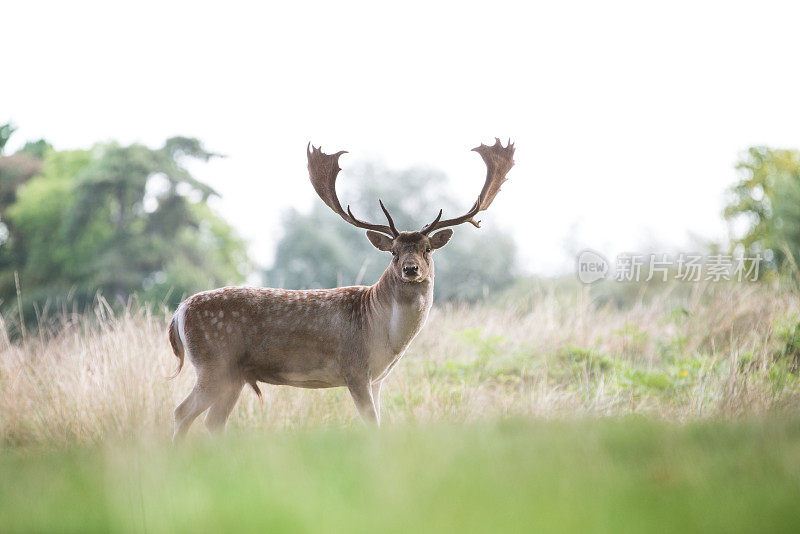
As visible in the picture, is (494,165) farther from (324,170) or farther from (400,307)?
(400,307)

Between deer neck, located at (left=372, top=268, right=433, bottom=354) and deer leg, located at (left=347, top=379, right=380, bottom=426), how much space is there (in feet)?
0.94

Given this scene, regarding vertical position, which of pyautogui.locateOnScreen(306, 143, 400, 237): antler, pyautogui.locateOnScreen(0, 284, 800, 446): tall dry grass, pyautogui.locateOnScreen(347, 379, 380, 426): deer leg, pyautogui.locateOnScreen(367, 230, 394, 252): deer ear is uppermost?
pyautogui.locateOnScreen(306, 143, 400, 237): antler

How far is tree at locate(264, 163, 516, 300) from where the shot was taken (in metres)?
23.8

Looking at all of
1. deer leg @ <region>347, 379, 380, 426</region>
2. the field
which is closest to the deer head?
deer leg @ <region>347, 379, 380, 426</region>

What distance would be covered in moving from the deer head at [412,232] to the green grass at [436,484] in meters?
1.59

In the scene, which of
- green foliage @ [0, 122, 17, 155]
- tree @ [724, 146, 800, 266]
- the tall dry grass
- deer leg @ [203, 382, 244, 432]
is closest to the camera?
deer leg @ [203, 382, 244, 432]

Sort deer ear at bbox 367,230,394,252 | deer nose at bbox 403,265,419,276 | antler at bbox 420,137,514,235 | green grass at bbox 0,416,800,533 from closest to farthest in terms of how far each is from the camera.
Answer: green grass at bbox 0,416,800,533 → deer nose at bbox 403,265,419,276 → deer ear at bbox 367,230,394,252 → antler at bbox 420,137,514,235

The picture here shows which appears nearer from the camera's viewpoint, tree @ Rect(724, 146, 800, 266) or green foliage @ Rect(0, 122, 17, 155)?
green foliage @ Rect(0, 122, 17, 155)

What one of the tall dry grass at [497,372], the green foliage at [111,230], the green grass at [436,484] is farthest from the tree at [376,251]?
the green grass at [436,484]

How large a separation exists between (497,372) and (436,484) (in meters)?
5.82

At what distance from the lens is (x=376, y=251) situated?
77.9 feet

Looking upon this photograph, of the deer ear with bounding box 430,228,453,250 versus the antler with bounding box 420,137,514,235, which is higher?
the antler with bounding box 420,137,514,235

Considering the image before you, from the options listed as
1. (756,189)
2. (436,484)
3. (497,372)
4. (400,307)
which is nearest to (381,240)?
(400,307)

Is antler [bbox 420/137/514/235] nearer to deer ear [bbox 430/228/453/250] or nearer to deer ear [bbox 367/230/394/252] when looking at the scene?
deer ear [bbox 430/228/453/250]
